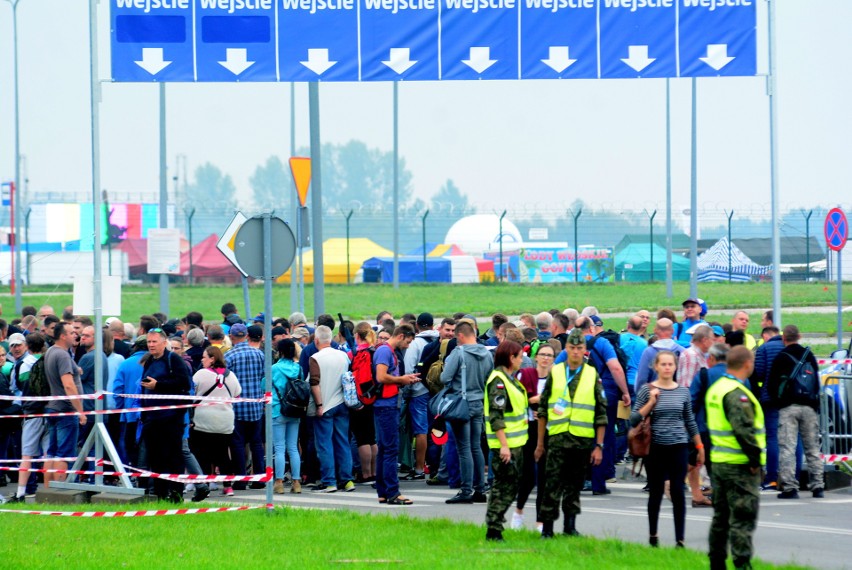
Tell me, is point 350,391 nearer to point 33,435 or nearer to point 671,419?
point 33,435

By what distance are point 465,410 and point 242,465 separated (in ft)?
9.41

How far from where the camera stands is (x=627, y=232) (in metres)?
51.0

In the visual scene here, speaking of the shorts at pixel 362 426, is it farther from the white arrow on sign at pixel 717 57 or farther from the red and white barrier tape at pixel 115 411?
the white arrow on sign at pixel 717 57

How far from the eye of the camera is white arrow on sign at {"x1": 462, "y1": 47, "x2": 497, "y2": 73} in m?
17.7

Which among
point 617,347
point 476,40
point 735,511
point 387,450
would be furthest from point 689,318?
point 735,511

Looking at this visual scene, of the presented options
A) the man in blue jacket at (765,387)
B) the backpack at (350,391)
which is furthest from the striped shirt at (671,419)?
the backpack at (350,391)

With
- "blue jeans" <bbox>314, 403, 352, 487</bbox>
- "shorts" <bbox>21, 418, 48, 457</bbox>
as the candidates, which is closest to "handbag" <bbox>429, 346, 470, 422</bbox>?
"blue jeans" <bbox>314, 403, 352, 487</bbox>

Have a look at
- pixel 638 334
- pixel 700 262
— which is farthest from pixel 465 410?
pixel 700 262

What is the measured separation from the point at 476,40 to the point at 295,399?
6.09 m

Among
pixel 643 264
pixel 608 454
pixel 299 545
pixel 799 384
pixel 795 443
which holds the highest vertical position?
pixel 643 264

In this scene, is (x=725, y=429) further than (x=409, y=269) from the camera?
No

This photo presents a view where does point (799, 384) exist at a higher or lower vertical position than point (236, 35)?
lower

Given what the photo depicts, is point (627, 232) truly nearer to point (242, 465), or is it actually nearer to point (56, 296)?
point (56, 296)

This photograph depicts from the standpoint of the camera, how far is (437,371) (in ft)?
46.2
